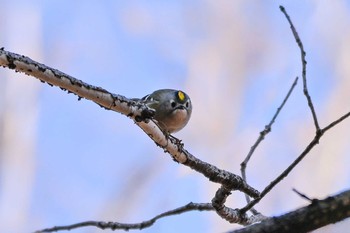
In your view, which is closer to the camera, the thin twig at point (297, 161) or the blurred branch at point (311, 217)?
the blurred branch at point (311, 217)

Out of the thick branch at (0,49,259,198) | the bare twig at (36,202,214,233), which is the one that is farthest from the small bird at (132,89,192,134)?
the bare twig at (36,202,214,233)

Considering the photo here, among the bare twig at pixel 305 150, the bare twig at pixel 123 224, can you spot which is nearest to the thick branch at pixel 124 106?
the bare twig at pixel 123 224

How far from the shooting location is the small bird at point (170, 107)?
8.31 feet

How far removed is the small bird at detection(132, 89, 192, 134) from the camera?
2533mm

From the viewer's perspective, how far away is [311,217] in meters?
0.63

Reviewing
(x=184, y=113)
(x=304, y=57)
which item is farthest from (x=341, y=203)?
(x=184, y=113)

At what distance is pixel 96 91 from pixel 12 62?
0.19 metres

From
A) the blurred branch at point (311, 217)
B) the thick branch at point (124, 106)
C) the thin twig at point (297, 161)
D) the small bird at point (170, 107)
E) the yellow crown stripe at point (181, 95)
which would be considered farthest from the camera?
the yellow crown stripe at point (181, 95)

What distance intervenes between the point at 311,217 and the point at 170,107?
1976 mm

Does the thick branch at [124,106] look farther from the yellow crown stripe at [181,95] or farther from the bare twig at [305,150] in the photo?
the yellow crown stripe at [181,95]

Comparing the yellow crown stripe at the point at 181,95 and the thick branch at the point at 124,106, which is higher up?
the yellow crown stripe at the point at 181,95

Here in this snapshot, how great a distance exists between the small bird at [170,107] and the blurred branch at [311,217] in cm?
180

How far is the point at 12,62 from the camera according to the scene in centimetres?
123

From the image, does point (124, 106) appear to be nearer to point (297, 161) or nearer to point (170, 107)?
point (297, 161)
